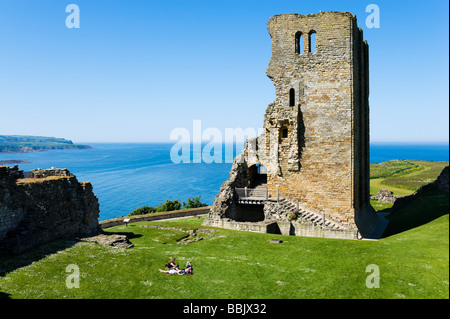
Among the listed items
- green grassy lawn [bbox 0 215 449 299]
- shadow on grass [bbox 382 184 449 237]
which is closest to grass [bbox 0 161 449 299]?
green grassy lawn [bbox 0 215 449 299]

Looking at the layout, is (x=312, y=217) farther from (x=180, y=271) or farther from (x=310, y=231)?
(x=180, y=271)

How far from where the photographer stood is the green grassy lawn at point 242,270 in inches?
576

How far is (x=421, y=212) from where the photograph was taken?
3123cm

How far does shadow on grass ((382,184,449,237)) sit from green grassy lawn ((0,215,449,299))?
609 cm

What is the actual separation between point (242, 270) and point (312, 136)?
16.4 metres

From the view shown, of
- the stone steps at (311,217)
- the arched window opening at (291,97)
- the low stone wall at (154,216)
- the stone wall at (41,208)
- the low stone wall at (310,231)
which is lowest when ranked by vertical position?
the low stone wall at (154,216)

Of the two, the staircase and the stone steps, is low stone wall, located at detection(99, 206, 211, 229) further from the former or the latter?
the stone steps

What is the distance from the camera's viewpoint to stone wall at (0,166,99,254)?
18547 mm

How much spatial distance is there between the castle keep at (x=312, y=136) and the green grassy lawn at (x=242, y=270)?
23.1ft

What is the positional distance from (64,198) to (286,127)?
19.0 m
